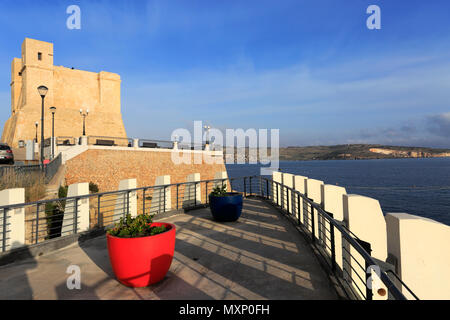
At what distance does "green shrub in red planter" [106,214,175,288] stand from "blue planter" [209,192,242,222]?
13.8 ft

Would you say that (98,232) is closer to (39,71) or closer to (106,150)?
(106,150)

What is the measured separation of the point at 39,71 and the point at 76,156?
88.7ft

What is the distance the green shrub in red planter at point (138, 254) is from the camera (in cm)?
395

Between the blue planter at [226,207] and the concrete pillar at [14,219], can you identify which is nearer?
the concrete pillar at [14,219]

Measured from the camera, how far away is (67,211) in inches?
287

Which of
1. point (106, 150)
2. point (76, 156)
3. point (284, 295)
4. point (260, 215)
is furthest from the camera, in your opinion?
point (106, 150)

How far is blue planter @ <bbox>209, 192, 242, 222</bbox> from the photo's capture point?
27.6ft

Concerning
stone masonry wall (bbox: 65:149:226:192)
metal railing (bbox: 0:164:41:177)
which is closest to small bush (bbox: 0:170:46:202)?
metal railing (bbox: 0:164:41:177)

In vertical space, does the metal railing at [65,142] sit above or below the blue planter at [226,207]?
above

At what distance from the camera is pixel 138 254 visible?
156 inches

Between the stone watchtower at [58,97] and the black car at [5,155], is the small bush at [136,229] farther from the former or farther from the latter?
the stone watchtower at [58,97]

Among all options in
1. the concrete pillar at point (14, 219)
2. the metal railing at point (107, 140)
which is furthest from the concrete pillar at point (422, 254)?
the metal railing at point (107, 140)

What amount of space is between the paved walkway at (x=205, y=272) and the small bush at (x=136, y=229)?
2.70 ft
